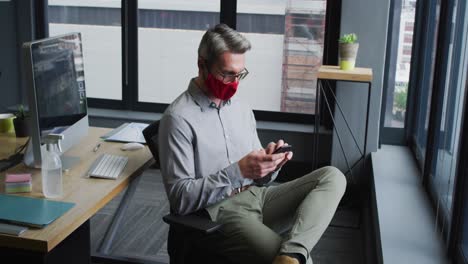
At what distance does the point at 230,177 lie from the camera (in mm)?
2119

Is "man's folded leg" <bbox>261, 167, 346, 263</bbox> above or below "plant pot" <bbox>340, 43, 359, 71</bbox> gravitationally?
below

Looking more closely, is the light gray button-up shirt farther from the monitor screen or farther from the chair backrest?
the monitor screen

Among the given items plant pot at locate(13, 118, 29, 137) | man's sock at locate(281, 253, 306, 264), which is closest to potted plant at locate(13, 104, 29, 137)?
plant pot at locate(13, 118, 29, 137)

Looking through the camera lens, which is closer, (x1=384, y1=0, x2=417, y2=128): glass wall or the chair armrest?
the chair armrest

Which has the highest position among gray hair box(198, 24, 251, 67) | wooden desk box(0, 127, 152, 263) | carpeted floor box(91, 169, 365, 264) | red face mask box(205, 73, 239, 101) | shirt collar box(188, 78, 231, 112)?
gray hair box(198, 24, 251, 67)

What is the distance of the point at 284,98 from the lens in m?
4.52

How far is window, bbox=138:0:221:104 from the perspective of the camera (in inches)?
182

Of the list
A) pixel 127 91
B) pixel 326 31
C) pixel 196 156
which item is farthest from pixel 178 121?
pixel 127 91

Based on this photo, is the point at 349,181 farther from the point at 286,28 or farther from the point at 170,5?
the point at 170,5

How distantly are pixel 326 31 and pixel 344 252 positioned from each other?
1.75 m

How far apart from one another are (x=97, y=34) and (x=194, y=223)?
321cm

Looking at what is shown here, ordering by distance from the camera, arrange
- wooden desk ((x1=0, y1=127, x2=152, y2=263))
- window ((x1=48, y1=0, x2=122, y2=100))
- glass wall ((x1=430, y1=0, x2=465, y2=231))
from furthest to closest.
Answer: window ((x1=48, y1=0, x2=122, y2=100)) < glass wall ((x1=430, y1=0, x2=465, y2=231)) < wooden desk ((x1=0, y1=127, x2=152, y2=263))

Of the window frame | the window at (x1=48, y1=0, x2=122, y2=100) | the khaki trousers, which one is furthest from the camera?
the window at (x1=48, y1=0, x2=122, y2=100)

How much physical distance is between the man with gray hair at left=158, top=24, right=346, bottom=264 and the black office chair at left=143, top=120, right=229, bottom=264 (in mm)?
39
